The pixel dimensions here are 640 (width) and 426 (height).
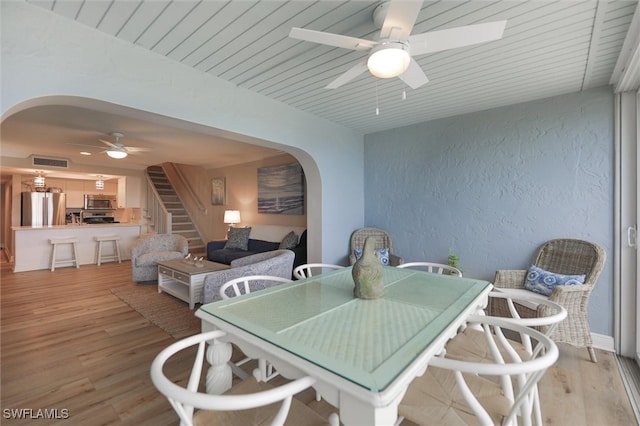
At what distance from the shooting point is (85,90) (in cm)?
180

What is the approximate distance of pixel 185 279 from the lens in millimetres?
3730

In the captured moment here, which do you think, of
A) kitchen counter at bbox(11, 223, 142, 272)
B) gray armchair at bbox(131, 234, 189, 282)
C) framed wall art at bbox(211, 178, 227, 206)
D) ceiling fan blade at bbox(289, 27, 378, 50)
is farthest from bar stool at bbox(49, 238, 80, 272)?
ceiling fan blade at bbox(289, 27, 378, 50)

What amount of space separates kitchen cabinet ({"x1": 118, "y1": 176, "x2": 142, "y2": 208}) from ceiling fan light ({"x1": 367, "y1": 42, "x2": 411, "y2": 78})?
767cm

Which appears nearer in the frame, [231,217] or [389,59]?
[389,59]

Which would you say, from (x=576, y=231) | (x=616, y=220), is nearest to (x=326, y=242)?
(x=576, y=231)

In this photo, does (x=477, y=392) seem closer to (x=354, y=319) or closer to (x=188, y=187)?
(x=354, y=319)

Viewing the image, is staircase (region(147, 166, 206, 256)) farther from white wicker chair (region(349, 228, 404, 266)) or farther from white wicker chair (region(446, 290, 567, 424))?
white wicker chair (region(446, 290, 567, 424))

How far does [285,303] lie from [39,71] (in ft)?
6.32

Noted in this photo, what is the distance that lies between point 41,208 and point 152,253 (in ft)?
15.4

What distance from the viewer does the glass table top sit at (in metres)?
0.90

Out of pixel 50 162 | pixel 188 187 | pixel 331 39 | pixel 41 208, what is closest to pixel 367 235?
pixel 331 39

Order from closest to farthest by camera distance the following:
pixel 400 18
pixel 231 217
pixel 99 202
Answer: pixel 400 18
pixel 231 217
pixel 99 202

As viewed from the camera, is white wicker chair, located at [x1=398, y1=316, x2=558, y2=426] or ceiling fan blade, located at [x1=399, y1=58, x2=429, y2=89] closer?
white wicker chair, located at [x1=398, y1=316, x2=558, y2=426]

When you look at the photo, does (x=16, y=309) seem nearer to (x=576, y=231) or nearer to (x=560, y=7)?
(x=560, y=7)
